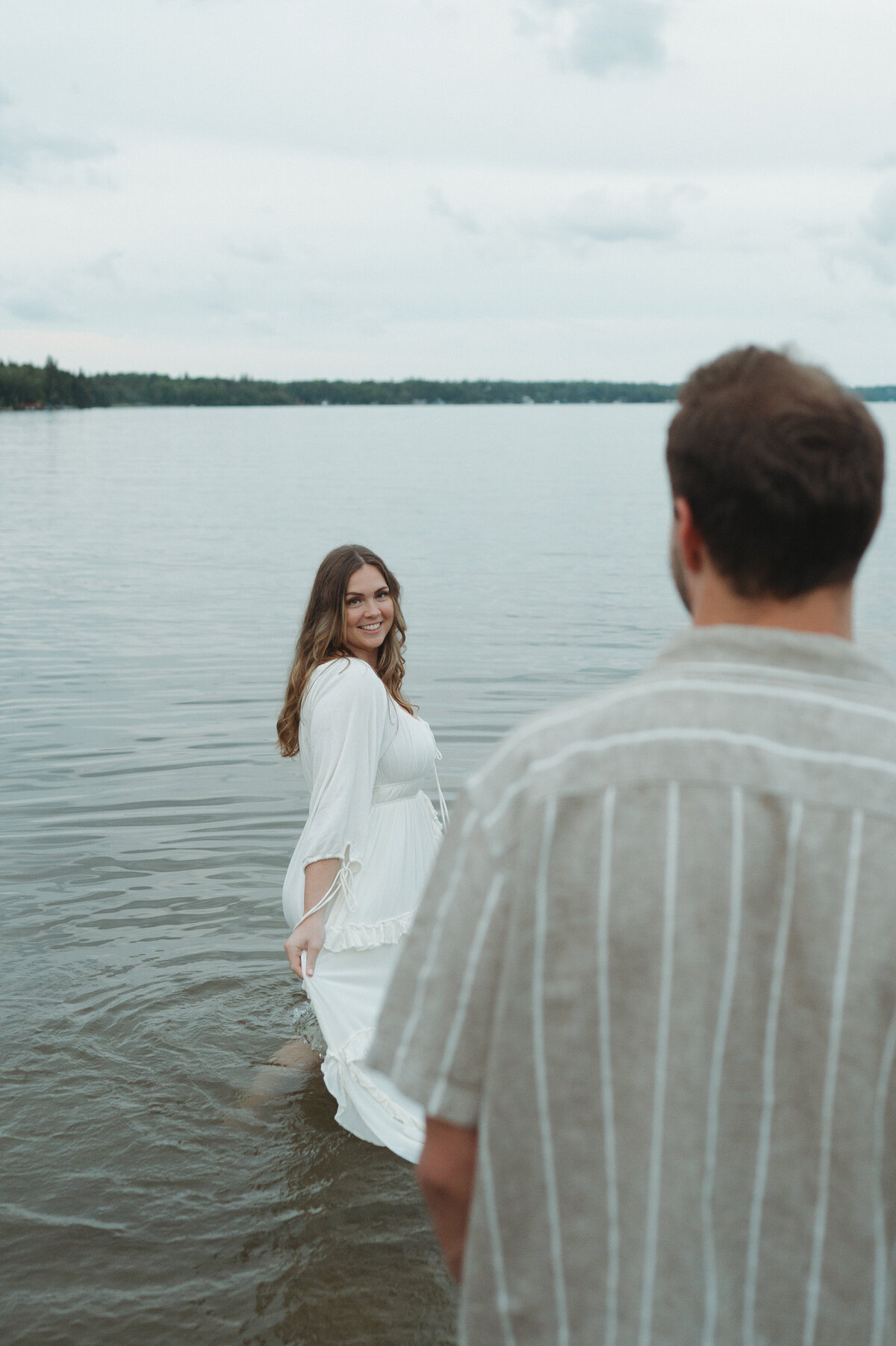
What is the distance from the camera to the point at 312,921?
4234mm

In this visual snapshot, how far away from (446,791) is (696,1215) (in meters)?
8.00

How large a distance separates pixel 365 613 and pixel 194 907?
3.44 m

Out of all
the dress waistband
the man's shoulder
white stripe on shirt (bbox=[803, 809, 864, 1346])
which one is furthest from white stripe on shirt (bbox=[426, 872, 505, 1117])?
the dress waistband

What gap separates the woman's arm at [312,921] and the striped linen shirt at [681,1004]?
2.65m

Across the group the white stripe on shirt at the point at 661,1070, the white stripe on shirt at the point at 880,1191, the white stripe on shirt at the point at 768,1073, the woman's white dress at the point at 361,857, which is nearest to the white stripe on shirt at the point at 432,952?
the white stripe on shirt at the point at 661,1070

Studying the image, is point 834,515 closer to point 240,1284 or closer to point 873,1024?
point 873,1024

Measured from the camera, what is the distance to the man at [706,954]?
143cm

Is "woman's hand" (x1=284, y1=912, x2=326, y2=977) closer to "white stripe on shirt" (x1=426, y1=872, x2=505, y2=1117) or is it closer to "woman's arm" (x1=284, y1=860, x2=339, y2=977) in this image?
"woman's arm" (x1=284, y1=860, x2=339, y2=977)

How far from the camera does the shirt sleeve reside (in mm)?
1491

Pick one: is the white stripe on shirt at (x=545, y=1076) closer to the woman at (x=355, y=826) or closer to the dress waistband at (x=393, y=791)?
the woman at (x=355, y=826)

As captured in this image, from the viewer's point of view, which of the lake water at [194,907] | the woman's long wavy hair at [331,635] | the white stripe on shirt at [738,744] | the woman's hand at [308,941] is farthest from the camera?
the woman's long wavy hair at [331,635]

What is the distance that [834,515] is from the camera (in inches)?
57.3

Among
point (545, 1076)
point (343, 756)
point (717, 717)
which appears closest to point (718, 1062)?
point (545, 1076)

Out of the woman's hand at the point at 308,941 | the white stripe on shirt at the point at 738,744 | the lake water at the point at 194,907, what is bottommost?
the lake water at the point at 194,907
